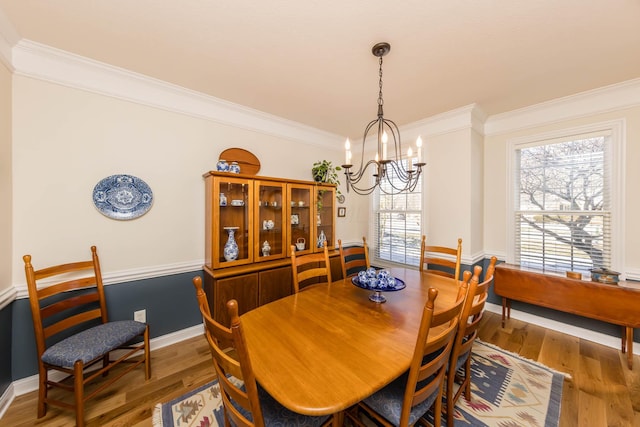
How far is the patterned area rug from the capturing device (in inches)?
60.2

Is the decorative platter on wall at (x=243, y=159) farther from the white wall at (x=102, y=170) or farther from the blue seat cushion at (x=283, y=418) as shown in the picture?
the blue seat cushion at (x=283, y=418)

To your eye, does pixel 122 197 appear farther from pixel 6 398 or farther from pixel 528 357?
pixel 528 357

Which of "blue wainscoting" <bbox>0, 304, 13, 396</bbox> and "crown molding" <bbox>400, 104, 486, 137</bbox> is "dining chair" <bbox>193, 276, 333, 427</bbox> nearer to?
"blue wainscoting" <bbox>0, 304, 13, 396</bbox>

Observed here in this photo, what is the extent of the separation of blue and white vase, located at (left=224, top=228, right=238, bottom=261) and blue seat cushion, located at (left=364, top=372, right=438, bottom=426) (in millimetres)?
1782

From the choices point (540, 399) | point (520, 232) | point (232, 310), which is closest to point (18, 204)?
point (232, 310)

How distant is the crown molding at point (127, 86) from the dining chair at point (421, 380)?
270 cm

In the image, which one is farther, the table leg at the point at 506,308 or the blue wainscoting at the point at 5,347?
the table leg at the point at 506,308

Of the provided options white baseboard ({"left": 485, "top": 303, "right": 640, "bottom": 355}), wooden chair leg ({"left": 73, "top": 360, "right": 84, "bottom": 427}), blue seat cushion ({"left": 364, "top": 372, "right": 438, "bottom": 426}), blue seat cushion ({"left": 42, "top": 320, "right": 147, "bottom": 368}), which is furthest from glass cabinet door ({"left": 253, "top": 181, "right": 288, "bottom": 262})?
white baseboard ({"left": 485, "top": 303, "right": 640, "bottom": 355})

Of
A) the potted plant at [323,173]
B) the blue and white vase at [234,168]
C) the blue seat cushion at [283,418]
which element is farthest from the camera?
the potted plant at [323,173]

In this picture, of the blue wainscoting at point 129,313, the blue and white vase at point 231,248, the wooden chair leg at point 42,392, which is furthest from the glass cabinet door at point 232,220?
the wooden chair leg at point 42,392

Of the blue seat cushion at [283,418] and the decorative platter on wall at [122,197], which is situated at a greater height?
the decorative platter on wall at [122,197]

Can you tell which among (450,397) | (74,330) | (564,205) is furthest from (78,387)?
(564,205)

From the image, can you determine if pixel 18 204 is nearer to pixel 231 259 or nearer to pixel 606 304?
pixel 231 259

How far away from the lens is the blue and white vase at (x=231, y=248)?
2439 millimetres
